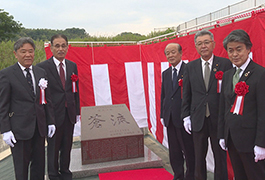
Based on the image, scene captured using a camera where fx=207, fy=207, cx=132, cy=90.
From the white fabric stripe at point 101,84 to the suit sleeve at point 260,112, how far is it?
12.1 feet

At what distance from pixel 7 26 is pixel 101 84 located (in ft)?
Result: 65.5

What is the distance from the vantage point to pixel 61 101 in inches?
98.0

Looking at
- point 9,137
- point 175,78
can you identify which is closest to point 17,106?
point 9,137

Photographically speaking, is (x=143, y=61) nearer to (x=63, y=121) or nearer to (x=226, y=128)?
(x=63, y=121)

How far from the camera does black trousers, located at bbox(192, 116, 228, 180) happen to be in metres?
1.88

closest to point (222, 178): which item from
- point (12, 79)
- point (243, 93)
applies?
point (243, 93)

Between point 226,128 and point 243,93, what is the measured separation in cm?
31

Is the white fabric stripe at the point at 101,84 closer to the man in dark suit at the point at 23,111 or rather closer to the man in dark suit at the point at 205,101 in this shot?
the man in dark suit at the point at 23,111

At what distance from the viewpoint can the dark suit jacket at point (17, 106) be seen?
1818 millimetres

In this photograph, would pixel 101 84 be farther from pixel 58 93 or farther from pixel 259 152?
pixel 259 152

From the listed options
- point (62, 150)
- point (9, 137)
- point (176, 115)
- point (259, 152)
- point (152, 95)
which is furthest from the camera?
point (152, 95)

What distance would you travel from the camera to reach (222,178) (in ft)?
6.32

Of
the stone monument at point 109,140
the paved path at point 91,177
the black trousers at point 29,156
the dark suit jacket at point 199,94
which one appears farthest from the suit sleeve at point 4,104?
the dark suit jacket at point 199,94

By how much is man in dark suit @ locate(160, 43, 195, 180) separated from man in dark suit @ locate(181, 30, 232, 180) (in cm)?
39
